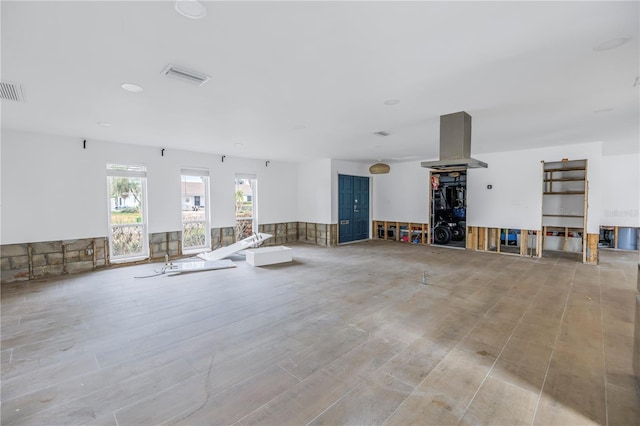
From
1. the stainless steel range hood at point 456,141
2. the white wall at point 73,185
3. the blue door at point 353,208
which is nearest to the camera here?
the stainless steel range hood at point 456,141

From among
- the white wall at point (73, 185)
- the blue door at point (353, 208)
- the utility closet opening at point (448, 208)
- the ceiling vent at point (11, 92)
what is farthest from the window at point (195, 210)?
the utility closet opening at point (448, 208)

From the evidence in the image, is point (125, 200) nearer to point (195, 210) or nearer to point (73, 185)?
point (73, 185)

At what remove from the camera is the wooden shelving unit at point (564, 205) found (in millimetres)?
7310

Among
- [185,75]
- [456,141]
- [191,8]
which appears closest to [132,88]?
[185,75]

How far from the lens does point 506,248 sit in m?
8.35

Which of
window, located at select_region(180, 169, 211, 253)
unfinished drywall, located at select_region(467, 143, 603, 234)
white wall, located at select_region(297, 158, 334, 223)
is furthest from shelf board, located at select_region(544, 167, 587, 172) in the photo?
window, located at select_region(180, 169, 211, 253)

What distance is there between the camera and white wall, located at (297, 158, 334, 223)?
30.1ft

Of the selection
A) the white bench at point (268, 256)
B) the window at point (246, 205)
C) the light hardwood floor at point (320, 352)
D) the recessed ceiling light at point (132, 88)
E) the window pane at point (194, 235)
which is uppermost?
the recessed ceiling light at point (132, 88)

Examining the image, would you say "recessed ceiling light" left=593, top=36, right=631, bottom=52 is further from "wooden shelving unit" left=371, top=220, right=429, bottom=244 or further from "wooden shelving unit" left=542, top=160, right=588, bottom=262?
"wooden shelving unit" left=371, top=220, right=429, bottom=244

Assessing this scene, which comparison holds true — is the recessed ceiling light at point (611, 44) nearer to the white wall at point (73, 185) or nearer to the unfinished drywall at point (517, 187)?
the unfinished drywall at point (517, 187)

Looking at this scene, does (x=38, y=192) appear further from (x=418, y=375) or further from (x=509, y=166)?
(x=509, y=166)

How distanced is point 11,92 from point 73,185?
298cm

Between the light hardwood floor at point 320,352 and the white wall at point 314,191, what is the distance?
4394 mm

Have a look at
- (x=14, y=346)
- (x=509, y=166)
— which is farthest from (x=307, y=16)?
(x=509, y=166)
